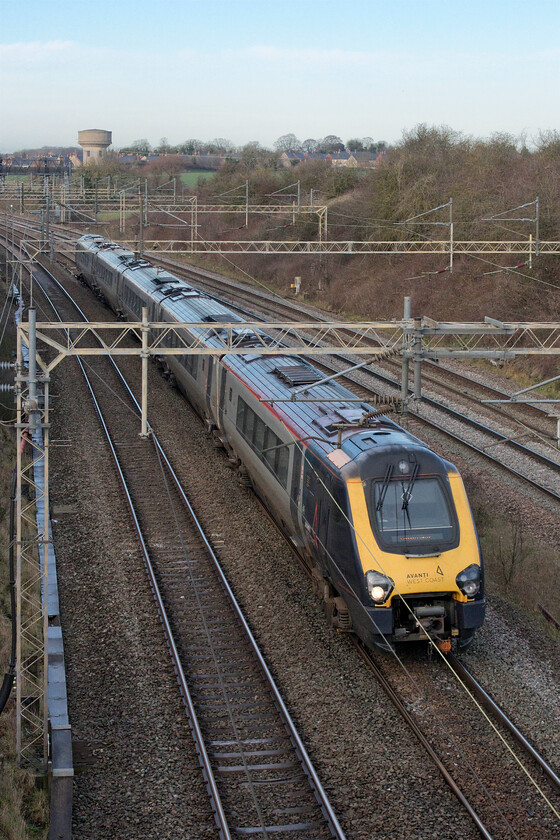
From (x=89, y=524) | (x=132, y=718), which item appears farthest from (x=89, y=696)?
(x=89, y=524)

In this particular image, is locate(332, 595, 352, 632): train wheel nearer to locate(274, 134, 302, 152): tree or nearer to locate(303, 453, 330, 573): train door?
locate(303, 453, 330, 573): train door

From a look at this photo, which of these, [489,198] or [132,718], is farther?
[489,198]

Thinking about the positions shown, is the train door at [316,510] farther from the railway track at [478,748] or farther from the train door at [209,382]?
the train door at [209,382]

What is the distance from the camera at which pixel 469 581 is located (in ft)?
37.5

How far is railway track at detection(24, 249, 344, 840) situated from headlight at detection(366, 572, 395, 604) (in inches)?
66.5

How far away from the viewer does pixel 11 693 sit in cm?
1167

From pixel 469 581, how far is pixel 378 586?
3.88 feet

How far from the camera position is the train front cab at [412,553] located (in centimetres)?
1129

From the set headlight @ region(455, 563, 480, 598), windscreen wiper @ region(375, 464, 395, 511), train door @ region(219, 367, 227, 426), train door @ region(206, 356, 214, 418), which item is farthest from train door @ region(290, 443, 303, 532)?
train door @ region(206, 356, 214, 418)

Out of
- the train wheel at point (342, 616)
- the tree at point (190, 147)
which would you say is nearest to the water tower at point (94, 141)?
the tree at point (190, 147)

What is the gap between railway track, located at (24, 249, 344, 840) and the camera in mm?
9094

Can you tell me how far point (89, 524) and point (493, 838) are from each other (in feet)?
34.7

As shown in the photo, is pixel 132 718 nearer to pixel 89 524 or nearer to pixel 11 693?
pixel 11 693

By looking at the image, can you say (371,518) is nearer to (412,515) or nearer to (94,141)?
(412,515)
